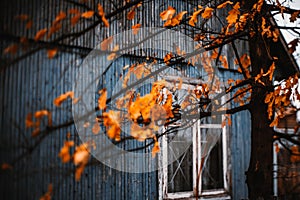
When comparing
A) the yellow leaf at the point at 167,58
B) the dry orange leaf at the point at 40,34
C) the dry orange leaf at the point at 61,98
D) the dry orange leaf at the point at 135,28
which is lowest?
the dry orange leaf at the point at 61,98

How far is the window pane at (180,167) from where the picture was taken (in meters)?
5.72

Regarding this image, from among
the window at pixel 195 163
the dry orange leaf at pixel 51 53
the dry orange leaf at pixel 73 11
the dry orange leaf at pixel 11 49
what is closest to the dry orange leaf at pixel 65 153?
the dry orange leaf at pixel 51 53

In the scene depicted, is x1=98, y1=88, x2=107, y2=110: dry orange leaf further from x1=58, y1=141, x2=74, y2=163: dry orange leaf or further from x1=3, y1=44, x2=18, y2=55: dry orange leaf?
x1=3, y1=44, x2=18, y2=55: dry orange leaf

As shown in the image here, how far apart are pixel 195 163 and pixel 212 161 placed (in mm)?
528

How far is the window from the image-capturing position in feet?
18.5

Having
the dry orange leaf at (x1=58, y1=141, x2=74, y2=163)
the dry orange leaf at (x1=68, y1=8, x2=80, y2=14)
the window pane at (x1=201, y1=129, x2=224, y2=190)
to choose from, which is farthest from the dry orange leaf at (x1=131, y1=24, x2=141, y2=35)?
the window pane at (x1=201, y1=129, x2=224, y2=190)

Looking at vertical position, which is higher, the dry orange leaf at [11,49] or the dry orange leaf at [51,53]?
the dry orange leaf at [51,53]

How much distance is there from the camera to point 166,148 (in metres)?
5.61

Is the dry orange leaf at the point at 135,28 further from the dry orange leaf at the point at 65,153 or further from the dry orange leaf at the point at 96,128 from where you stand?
the dry orange leaf at the point at 65,153

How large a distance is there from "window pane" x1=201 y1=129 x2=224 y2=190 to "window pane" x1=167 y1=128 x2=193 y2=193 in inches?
15.3

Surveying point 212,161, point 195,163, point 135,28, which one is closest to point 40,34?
point 135,28

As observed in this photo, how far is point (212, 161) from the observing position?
21.4ft

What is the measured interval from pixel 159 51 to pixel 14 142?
2.54 metres

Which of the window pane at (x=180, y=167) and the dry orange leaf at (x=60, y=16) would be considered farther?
the window pane at (x=180, y=167)
